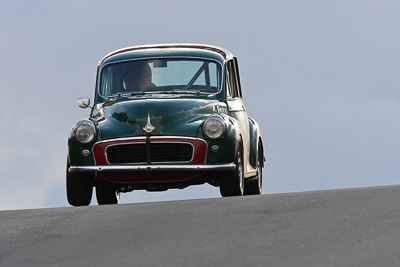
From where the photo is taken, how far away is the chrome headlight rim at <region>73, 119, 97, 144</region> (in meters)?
13.3

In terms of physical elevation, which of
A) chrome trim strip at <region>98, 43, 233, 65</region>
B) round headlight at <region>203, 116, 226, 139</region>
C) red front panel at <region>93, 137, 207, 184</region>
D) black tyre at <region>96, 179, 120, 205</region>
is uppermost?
chrome trim strip at <region>98, 43, 233, 65</region>

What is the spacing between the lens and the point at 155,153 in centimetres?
1315

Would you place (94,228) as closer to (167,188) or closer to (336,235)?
(336,235)

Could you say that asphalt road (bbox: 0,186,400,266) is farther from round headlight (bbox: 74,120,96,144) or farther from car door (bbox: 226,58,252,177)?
car door (bbox: 226,58,252,177)

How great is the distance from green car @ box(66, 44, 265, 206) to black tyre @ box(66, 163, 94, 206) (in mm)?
13

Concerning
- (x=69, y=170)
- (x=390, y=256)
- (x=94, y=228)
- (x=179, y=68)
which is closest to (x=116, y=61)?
(x=179, y=68)

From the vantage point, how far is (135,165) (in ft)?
43.0

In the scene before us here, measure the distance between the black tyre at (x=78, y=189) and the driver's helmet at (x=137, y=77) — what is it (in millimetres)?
1749

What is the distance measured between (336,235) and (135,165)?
18.0 ft

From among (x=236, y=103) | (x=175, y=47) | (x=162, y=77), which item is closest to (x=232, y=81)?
(x=236, y=103)

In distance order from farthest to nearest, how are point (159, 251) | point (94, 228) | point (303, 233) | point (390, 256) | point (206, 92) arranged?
point (206, 92), point (94, 228), point (303, 233), point (159, 251), point (390, 256)

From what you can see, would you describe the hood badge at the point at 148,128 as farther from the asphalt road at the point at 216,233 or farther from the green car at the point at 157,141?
the asphalt road at the point at 216,233

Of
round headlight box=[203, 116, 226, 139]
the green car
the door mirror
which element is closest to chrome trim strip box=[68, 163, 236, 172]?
the green car

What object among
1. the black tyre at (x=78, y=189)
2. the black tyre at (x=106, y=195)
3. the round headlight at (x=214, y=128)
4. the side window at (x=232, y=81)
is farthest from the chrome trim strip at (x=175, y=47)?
the black tyre at (x=78, y=189)
